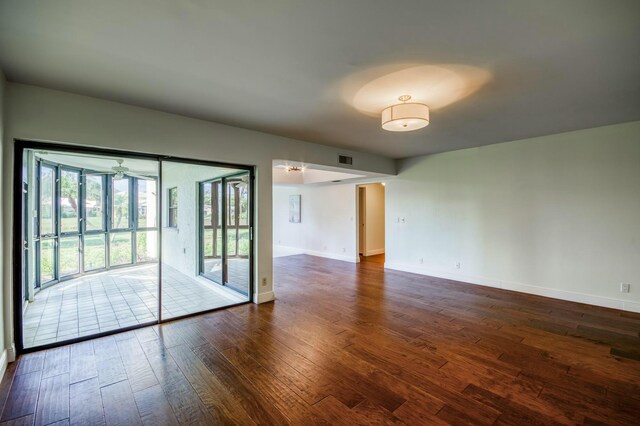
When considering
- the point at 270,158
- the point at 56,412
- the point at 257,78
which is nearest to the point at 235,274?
the point at 270,158

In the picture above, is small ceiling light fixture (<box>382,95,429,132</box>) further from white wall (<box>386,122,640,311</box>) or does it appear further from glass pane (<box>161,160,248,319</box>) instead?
white wall (<box>386,122,640,311</box>)

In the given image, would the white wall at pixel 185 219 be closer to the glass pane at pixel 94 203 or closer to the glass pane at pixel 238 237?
the glass pane at pixel 238 237

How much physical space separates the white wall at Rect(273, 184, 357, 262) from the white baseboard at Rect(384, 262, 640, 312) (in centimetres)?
206

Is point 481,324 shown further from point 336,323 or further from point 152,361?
point 152,361

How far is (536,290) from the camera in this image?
4.76 m

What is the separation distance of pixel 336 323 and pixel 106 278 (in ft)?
16.4

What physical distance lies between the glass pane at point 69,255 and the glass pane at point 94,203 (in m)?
0.41

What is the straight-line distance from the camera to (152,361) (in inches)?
104

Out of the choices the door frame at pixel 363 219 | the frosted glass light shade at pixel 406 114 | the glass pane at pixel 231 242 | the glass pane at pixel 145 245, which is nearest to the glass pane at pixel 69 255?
the glass pane at pixel 145 245

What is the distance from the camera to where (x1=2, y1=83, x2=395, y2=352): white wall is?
2621 millimetres

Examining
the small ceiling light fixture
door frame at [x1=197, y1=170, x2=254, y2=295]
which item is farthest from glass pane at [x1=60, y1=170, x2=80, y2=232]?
the small ceiling light fixture

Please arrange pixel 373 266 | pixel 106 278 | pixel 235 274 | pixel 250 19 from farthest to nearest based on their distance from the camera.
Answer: pixel 373 266 < pixel 106 278 < pixel 235 274 < pixel 250 19

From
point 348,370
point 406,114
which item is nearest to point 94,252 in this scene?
point 348,370

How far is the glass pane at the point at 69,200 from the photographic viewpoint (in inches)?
214
